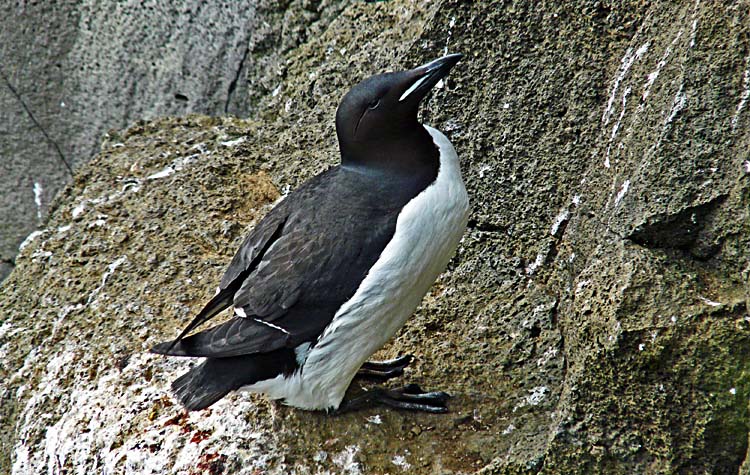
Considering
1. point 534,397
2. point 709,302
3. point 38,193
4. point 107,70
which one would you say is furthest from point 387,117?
point 38,193

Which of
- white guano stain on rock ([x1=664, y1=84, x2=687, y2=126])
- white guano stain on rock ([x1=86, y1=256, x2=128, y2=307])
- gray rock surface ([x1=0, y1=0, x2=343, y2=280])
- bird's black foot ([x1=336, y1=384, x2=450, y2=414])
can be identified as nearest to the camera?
white guano stain on rock ([x1=664, y1=84, x2=687, y2=126])

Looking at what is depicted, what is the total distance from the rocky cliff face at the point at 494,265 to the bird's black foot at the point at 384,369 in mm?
71

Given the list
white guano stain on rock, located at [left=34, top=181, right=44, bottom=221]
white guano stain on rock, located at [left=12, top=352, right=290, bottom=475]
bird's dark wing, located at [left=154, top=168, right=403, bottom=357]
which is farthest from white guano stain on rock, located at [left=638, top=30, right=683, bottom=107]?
white guano stain on rock, located at [left=34, top=181, right=44, bottom=221]

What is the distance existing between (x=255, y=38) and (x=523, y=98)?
75.1 inches

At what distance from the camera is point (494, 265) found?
382 cm

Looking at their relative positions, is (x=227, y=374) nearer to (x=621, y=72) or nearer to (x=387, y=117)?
(x=387, y=117)

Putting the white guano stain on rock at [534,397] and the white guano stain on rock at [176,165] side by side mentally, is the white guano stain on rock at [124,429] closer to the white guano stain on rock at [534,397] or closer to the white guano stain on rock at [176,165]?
the white guano stain on rock at [534,397]

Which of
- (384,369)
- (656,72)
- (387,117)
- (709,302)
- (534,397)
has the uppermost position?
(387,117)

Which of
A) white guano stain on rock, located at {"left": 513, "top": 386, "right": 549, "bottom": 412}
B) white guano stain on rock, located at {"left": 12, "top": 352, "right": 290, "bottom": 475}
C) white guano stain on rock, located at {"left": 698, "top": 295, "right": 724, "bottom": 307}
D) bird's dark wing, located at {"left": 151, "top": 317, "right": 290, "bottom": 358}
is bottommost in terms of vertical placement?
white guano stain on rock, located at {"left": 513, "top": 386, "right": 549, "bottom": 412}

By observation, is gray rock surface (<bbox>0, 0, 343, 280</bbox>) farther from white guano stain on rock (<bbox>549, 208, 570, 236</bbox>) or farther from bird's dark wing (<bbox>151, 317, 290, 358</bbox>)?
bird's dark wing (<bbox>151, 317, 290, 358</bbox>)

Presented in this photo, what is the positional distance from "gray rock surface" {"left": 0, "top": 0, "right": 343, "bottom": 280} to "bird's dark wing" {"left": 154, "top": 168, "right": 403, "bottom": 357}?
2.09 meters

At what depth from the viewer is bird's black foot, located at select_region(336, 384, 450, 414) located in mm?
3326

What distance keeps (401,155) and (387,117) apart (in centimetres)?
15

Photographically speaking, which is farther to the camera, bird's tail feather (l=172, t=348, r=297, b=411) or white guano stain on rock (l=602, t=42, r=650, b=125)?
white guano stain on rock (l=602, t=42, r=650, b=125)
